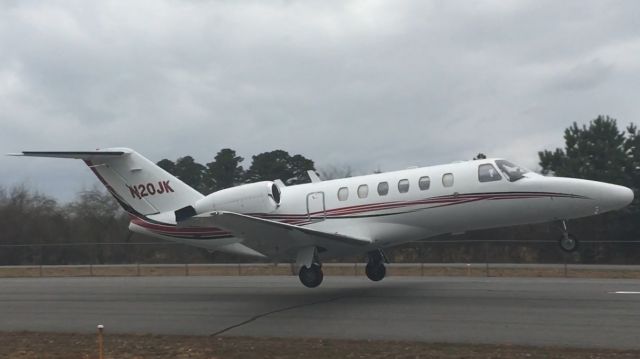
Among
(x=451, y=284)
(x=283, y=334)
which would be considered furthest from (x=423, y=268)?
(x=283, y=334)

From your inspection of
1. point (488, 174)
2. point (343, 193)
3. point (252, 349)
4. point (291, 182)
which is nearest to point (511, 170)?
point (488, 174)

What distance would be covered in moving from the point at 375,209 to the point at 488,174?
334 centimetres

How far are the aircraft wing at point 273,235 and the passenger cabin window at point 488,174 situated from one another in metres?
3.68

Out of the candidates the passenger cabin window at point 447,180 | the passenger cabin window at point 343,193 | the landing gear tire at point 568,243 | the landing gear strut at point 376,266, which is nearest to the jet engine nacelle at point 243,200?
the passenger cabin window at point 343,193

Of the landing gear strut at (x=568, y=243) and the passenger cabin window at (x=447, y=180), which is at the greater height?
the passenger cabin window at (x=447, y=180)

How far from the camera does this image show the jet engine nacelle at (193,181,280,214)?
19.3 m

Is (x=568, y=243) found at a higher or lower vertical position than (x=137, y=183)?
lower

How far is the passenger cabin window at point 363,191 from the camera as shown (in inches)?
770

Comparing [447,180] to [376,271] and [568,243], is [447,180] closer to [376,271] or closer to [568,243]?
[568,243]

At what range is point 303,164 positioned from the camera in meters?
58.0

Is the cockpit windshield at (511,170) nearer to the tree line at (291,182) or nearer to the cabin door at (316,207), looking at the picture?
the cabin door at (316,207)

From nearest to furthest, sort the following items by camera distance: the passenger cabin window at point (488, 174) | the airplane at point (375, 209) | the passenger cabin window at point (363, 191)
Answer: the airplane at point (375, 209)
the passenger cabin window at point (488, 174)
the passenger cabin window at point (363, 191)

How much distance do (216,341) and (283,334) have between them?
54.1 inches

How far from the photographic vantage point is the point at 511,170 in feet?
61.3
